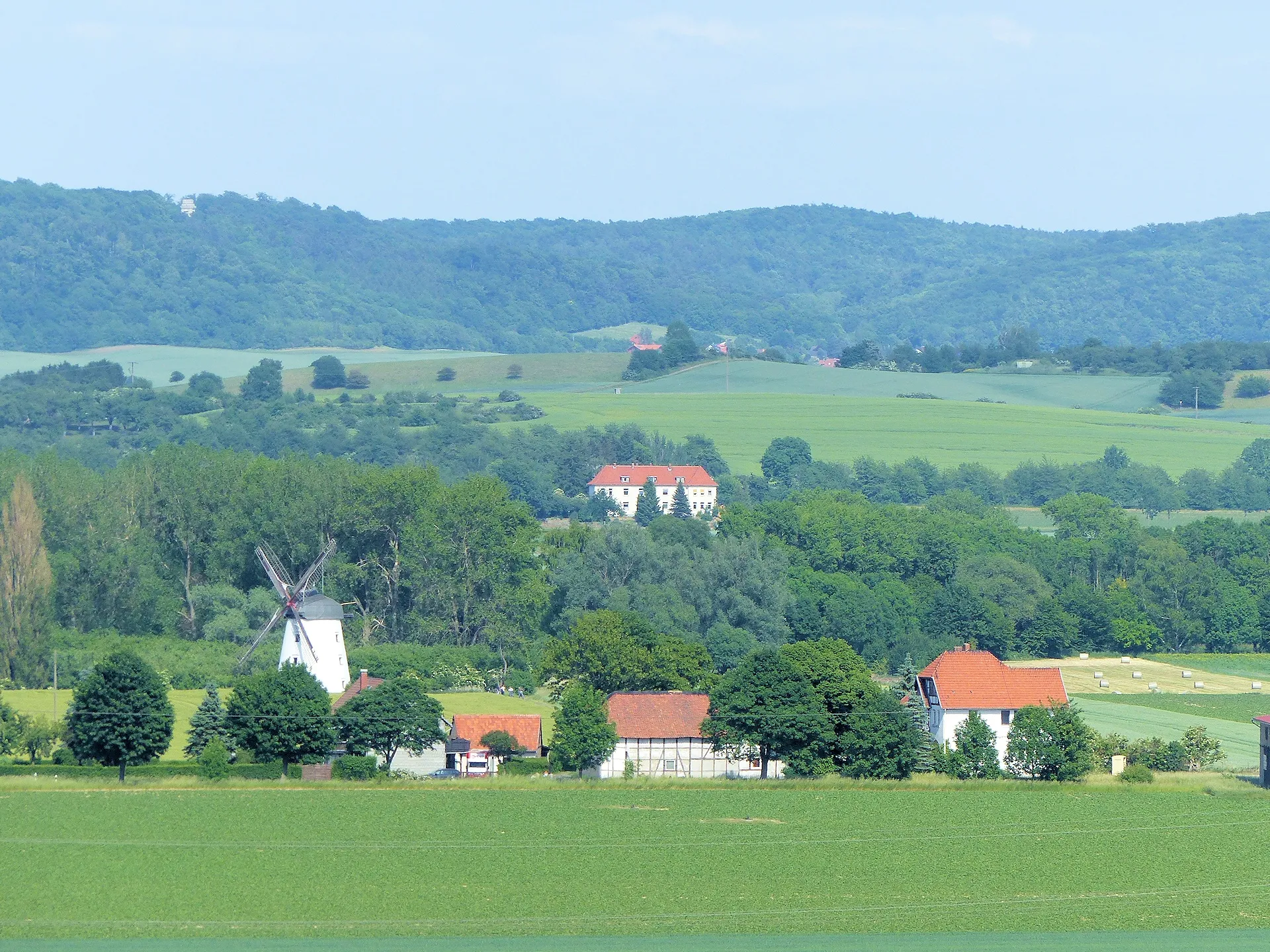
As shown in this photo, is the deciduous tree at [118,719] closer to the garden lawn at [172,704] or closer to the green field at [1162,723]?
the garden lawn at [172,704]

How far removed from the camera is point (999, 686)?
6281 centimetres

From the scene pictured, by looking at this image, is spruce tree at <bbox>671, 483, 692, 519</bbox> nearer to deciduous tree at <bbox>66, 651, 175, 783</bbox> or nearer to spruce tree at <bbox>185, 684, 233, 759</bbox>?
spruce tree at <bbox>185, 684, 233, 759</bbox>

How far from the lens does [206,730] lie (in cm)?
5631

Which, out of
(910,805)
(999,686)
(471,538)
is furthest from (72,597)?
(910,805)

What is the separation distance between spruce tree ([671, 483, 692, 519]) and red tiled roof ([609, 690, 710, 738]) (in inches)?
2906

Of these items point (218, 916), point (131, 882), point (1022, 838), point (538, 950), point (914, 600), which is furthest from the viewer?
point (914, 600)

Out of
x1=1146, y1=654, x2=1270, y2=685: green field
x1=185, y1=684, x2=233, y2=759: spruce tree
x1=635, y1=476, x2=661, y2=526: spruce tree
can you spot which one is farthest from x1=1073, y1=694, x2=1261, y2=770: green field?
x1=635, y1=476, x2=661, y2=526: spruce tree

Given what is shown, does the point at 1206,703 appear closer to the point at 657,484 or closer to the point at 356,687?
the point at 356,687

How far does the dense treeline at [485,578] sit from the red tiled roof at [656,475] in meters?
47.8

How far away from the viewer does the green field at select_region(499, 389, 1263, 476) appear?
163m

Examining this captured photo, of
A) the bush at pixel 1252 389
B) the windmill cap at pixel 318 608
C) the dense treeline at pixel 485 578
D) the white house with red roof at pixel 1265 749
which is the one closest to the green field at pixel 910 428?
the bush at pixel 1252 389

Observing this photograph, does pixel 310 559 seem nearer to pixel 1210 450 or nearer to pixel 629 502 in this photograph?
pixel 629 502

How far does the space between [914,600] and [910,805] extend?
4679cm

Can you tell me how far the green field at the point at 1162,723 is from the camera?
63.3m
